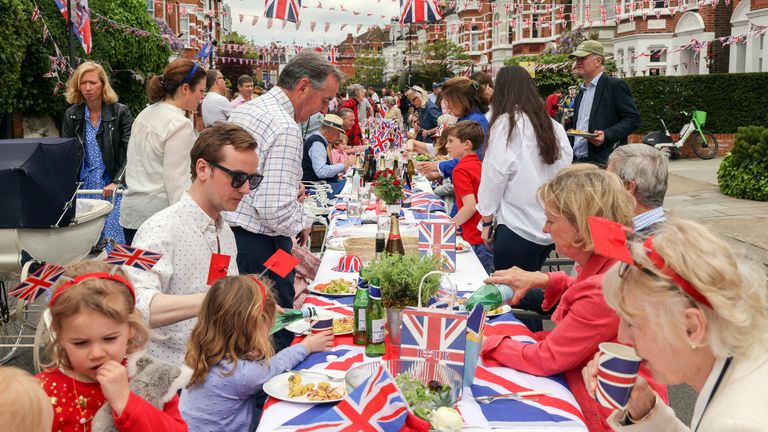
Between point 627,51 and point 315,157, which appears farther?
point 627,51

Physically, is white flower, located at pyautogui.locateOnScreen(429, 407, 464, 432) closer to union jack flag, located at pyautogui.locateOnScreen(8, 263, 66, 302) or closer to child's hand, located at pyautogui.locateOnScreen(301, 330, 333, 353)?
child's hand, located at pyautogui.locateOnScreen(301, 330, 333, 353)

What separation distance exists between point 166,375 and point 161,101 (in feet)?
10.3

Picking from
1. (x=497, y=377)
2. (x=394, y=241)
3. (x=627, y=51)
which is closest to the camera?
(x=497, y=377)

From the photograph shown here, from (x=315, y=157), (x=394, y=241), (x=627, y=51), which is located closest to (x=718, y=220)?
(x=315, y=157)

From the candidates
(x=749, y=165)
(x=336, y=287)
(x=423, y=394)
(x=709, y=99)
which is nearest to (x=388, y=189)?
(x=336, y=287)

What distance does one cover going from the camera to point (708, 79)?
18375mm

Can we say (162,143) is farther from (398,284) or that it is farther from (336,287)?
(398,284)

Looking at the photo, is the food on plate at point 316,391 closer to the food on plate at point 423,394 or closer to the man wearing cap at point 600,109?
the food on plate at point 423,394

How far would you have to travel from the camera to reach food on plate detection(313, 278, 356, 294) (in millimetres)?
3655

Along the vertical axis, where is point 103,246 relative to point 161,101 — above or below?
below

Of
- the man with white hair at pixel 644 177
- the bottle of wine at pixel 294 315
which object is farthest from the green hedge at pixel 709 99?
the bottle of wine at pixel 294 315

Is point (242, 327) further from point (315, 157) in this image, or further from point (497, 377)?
point (315, 157)

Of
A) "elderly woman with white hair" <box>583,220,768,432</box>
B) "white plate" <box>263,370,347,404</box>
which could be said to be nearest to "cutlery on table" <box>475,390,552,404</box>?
"white plate" <box>263,370,347,404</box>

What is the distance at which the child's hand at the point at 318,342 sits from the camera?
2814 mm
